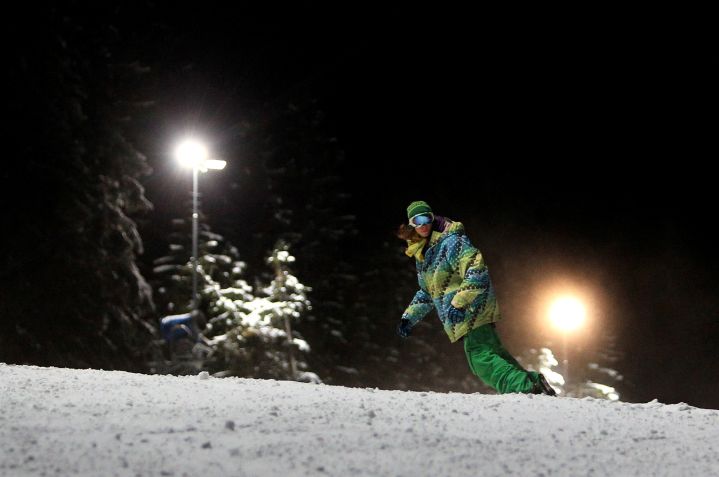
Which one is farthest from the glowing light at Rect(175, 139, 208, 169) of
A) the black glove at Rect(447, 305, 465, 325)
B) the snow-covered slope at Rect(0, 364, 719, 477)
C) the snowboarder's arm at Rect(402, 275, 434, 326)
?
the snow-covered slope at Rect(0, 364, 719, 477)

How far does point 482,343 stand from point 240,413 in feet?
10.5

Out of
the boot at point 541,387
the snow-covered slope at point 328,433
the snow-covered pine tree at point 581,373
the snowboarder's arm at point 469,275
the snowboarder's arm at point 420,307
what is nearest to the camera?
the snow-covered slope at point 328,433

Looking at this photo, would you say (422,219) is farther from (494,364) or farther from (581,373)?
(581,373)

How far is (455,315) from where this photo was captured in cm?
863

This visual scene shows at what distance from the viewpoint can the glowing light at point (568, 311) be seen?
3631 centimetres

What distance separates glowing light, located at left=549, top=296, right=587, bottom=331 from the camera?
36312 millimetres

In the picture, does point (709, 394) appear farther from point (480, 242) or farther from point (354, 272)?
point (354, 272)

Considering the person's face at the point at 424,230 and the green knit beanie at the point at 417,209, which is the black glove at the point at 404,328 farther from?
the green knit beanie at the point at 417,209

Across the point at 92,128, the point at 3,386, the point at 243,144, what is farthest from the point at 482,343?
the point at 243,144

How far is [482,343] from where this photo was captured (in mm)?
8625

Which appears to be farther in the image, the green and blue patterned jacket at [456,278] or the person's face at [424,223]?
the person's face at [424,223]

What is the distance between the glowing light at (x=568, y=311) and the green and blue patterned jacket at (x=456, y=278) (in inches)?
1100

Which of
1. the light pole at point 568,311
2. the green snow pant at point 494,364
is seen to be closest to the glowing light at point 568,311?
the light pole at point 568,311

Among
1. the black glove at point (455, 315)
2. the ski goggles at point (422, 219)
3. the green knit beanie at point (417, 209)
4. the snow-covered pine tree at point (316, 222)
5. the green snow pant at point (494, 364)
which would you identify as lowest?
the green snow pant at point (494, 364)
